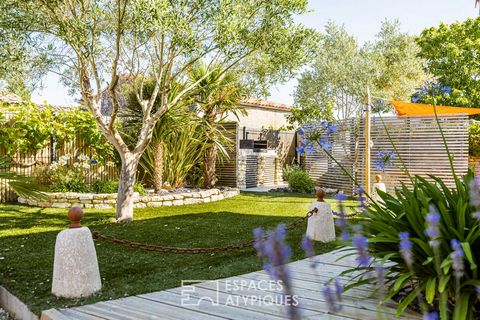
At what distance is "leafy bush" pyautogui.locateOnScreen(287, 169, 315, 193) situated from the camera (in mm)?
14156

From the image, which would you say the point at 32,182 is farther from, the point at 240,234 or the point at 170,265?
the point at 240,234

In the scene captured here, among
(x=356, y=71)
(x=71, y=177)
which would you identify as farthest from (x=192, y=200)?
(x=356, y=71)

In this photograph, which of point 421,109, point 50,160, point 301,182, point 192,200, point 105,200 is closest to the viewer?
point 105,200

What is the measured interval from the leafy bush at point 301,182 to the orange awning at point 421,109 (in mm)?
3688

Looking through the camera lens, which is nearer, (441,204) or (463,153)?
(441,204)

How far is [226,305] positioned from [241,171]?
11.5 m

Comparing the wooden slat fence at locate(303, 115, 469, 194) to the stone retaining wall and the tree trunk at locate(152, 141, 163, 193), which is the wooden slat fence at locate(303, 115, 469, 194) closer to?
the stone retaining wall

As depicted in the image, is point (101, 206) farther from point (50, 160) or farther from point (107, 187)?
point (50, 160)

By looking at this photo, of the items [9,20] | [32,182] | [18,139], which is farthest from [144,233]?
[18,139]

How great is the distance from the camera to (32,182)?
4328mm

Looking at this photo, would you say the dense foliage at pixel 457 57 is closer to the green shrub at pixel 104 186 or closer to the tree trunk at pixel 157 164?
the tree trunk at pixel 157 164

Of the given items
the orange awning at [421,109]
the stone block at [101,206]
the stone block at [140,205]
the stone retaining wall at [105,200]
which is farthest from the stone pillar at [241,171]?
the stone block at [101,206]

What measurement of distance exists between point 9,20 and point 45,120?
179 inches

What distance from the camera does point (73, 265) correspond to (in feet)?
11.9
